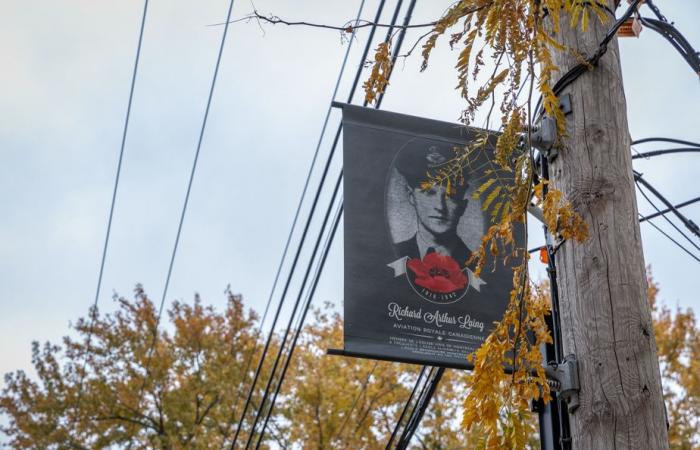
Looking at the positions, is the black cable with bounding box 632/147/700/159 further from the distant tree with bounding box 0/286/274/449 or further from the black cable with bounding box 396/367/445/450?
the distant tree with bounding box 0/286/274/449

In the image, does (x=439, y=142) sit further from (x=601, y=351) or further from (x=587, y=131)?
(x=601, y=351)

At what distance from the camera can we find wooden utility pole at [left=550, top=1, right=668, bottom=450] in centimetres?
344

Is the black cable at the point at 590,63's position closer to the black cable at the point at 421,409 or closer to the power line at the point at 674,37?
the power line at the point at 674,37

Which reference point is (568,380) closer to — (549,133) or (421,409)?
(549,133)

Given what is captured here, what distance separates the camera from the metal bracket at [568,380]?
11.7ft

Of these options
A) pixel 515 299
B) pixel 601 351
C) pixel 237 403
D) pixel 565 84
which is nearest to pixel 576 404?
pixel 601 351

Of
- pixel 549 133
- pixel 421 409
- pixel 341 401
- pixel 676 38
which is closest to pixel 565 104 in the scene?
pixel 549 133

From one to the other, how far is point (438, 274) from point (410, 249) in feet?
0.87

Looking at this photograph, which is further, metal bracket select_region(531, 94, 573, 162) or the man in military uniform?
the man in military uniform

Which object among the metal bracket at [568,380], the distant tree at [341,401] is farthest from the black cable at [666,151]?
the distant tree at [341,401]

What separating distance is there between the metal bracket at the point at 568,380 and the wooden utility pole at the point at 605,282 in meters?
0.03

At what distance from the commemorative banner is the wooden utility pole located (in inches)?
61.7

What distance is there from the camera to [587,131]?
13.2 ft

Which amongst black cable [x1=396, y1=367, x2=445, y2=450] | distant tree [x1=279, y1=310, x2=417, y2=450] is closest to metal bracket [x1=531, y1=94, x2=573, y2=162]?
black cable [x1=396, y1=367, x2=445, y2=450]
